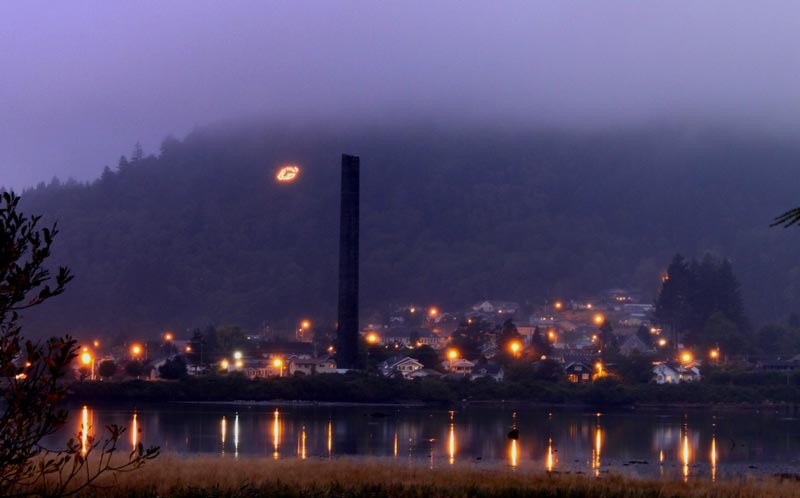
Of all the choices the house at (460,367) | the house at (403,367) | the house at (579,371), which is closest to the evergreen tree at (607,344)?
the house at (579,371)

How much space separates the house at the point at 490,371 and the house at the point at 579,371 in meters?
9.85

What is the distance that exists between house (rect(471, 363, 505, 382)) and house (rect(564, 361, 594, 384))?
9.85 m

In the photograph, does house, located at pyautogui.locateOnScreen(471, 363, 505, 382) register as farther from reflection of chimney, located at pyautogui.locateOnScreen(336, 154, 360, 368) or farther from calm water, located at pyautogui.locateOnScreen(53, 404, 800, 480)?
reflection of chimney, located at pyautogui.locateOnScreen(336, 154, 360, 368)

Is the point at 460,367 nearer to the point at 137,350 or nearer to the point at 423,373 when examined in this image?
the point at 423,373

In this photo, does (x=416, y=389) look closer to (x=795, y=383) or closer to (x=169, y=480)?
(x=795, y=383)

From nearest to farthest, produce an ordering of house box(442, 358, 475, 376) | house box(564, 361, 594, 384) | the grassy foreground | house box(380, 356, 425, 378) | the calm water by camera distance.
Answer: the grassy foreground, the calm water, house box(380, 356, 425, 378), house box(564, 361, 594, 384), house box(442, 358, 475, 376)

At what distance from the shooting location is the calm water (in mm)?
70125

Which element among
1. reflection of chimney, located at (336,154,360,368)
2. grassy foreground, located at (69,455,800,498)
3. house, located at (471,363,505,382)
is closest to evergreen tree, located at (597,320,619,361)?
house, located at (471,363,505,382)

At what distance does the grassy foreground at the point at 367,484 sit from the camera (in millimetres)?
40344

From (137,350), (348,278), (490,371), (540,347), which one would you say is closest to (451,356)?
(490,371)

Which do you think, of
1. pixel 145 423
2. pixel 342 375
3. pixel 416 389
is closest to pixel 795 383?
pixel 416 389

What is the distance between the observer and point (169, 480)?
43812 millimetres

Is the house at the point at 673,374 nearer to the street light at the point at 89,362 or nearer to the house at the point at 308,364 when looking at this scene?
the house at the point at 308,364

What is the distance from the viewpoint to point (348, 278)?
146 metres
